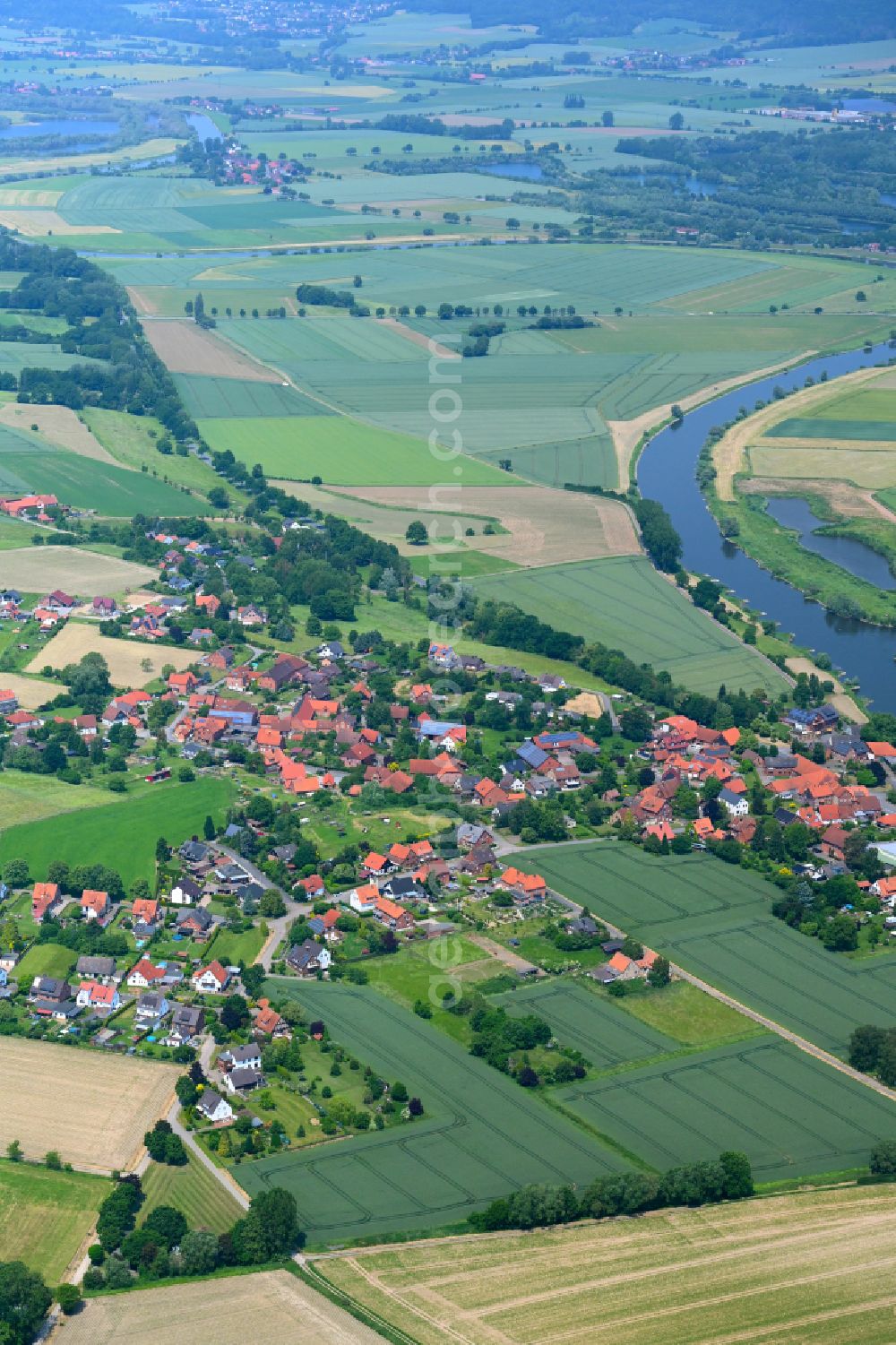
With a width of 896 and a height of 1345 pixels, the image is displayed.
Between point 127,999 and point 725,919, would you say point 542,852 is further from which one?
point 127,999

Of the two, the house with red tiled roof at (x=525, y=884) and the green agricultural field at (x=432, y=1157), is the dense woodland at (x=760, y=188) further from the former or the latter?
the green agricultural field at (x=432, y=1157)

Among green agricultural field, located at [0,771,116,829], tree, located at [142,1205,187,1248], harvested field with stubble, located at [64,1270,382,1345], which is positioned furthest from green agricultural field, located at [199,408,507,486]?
harvested field with stubble, located at [64,1270,382,1345]

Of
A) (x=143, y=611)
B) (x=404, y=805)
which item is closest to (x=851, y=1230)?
(x=404, y=805)

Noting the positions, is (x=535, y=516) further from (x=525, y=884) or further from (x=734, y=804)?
(x=525, y=884)

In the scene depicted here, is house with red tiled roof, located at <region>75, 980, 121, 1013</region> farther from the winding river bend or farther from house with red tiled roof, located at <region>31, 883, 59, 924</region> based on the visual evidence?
the winding river bend

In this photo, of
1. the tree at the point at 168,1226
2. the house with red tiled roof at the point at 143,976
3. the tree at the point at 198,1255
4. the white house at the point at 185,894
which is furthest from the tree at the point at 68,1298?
the white house at the point at 185,894
